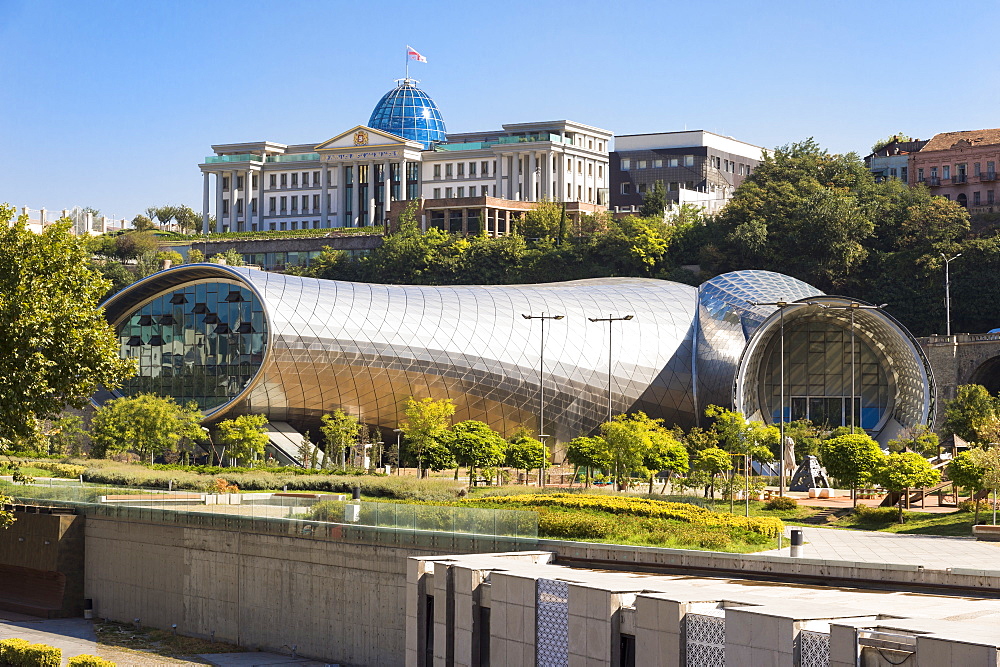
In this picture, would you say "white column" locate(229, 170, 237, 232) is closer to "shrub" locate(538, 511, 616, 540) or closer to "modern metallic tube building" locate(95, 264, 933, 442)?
"modern metallic tube building" locate(95, 264, 933, 442)

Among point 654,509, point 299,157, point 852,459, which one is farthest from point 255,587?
point 299,157


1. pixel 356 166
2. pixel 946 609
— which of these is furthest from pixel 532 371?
pixel 356 166

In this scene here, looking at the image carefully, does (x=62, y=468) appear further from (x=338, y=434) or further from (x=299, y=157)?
(x=299, y=157)

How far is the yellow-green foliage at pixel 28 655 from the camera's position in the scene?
28.9 m

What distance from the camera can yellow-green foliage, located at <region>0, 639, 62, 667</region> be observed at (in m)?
28.9

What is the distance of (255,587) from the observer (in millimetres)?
35781

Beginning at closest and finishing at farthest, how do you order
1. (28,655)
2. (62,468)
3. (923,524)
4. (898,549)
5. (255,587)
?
(28,655) → (898,549) → (255,587) → (923,524) → (62,468)

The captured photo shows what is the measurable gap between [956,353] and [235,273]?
4611 centimetres

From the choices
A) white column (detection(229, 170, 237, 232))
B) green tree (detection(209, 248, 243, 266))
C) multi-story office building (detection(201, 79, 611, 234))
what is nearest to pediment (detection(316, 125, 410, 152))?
multi-story office building (detection(201, 79, 611, 234))

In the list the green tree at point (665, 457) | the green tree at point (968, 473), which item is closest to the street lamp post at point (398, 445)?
the green tree at point (665, 457)

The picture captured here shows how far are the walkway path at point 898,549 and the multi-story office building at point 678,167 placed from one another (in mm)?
96892

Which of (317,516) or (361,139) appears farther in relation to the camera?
(361,139)

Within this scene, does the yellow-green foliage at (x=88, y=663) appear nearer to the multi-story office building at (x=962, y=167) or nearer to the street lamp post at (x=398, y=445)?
the street lamp post at (x=398, y=445)

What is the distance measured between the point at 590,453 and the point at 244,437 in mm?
18478
